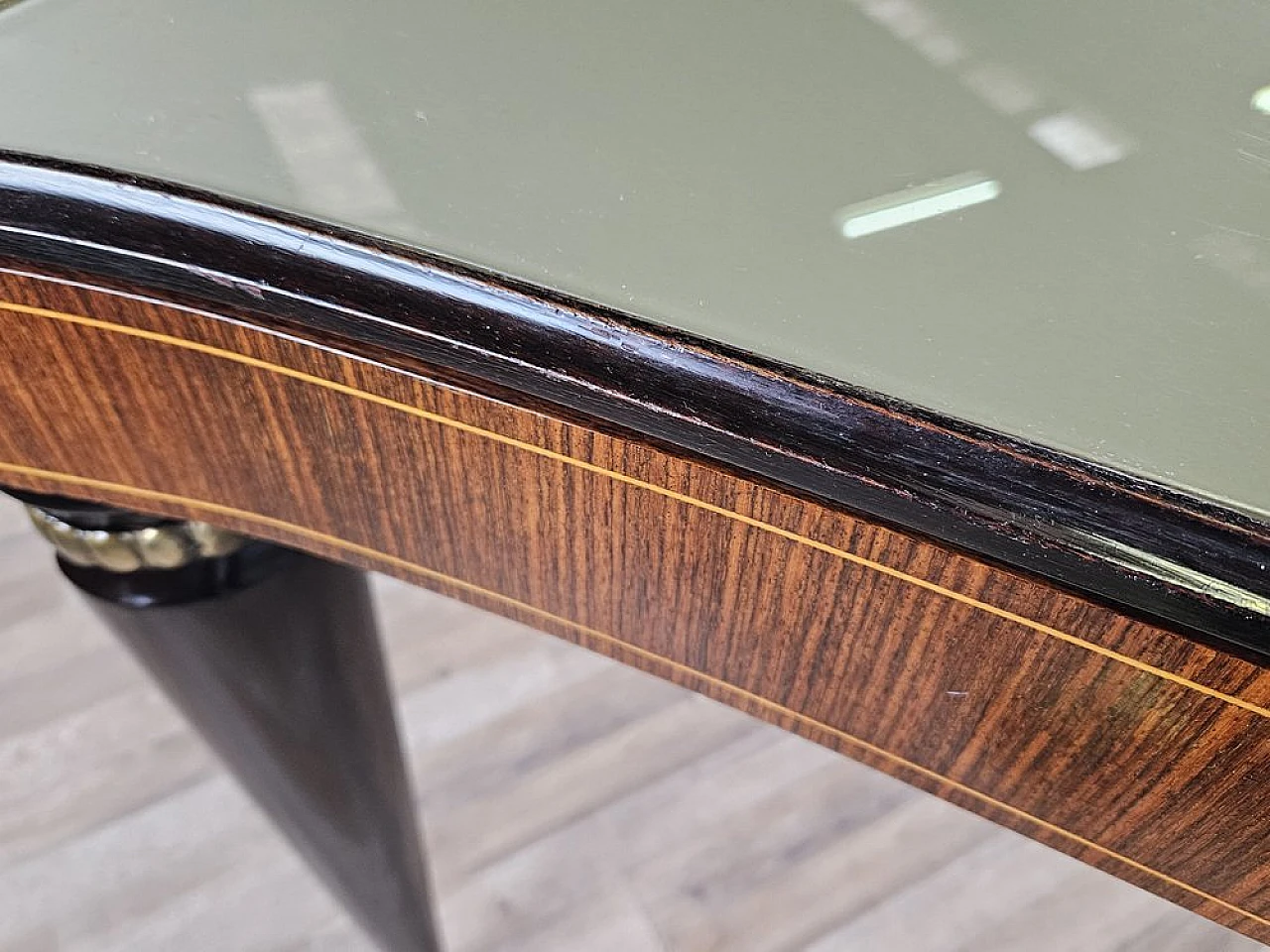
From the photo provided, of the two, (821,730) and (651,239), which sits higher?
(651,239)

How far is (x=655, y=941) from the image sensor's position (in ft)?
3.04

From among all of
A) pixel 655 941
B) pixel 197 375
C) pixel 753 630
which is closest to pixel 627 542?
pixel 753 630

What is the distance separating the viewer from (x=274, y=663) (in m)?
0.57

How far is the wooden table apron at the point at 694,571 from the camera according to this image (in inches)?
13.2

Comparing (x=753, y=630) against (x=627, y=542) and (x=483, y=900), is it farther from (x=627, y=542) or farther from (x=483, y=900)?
(x=483, y=900)

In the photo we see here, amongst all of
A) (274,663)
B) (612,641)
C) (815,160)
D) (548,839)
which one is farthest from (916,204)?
(548,839)

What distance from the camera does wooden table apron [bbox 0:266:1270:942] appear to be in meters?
0.34

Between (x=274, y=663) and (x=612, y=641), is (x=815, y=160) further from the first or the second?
(x=274, y=663)

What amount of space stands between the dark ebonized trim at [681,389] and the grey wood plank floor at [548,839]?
2.30 ft

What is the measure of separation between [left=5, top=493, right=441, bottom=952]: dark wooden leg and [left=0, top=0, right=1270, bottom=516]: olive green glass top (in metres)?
0.20

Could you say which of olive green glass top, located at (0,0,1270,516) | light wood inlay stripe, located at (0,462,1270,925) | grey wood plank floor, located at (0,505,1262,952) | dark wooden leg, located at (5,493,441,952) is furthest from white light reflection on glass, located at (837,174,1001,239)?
grey wood plank floor, located at (0,505,1262,952)

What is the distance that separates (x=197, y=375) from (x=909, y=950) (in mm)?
761

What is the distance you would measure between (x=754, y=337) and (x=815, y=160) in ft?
0.25

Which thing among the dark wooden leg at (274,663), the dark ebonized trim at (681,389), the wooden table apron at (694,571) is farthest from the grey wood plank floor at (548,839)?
the dark ebonized trim at (681,389)
